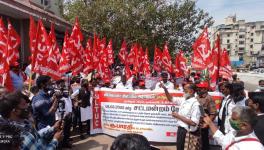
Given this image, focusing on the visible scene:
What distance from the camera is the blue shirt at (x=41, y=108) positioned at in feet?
16.6

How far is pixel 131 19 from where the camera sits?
2441cm

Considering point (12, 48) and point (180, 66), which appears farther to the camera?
point (180, 66)

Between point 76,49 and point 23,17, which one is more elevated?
point 23,17

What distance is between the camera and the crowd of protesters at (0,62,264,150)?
3.00 metres

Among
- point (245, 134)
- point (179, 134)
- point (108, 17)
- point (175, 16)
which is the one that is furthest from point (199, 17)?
point (245, 134)

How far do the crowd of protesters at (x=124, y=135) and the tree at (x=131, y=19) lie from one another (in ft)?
47.6

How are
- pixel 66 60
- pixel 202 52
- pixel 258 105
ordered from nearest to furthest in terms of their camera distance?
pixel 258 105, pixel 66 60, pixel 202 52

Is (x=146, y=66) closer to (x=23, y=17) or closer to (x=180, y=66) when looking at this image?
(x=180, y=66)

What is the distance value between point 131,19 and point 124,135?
2273 cm

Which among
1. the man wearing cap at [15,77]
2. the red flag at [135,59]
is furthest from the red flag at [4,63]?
the red flag at [135,59]

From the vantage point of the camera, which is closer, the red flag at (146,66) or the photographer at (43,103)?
the photographer at (43,103)

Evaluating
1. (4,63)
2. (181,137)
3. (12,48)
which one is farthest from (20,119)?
(12,48)

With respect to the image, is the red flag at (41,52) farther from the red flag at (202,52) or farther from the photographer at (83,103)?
the red flag at (202,52)

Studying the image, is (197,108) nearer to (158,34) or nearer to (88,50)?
(88,50)
